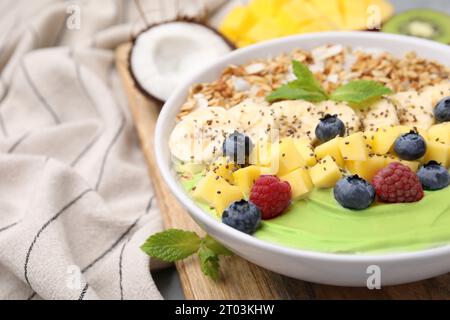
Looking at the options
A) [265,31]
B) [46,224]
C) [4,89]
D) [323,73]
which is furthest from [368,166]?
[4,89]

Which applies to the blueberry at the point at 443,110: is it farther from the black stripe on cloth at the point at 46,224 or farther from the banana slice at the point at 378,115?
the black stripe on cloth at the point at 46,224

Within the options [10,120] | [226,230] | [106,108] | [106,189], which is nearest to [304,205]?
[226,230]

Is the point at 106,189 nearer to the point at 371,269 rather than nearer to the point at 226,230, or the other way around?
the point at 226,230

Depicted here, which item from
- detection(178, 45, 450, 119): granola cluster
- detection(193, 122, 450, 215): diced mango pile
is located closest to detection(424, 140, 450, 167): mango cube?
detection(193, 122, 450, 215): diced mango pile

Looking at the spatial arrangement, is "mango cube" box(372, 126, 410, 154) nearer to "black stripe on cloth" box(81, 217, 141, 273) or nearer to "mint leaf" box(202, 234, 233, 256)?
"mint leaf" box(202, 234, 233, 256)

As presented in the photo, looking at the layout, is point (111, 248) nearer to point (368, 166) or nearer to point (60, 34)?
point (368, 166)

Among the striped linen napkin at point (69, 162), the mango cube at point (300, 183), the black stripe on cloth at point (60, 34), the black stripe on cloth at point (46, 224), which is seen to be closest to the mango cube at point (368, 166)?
the mango cube at point (300, 183)
